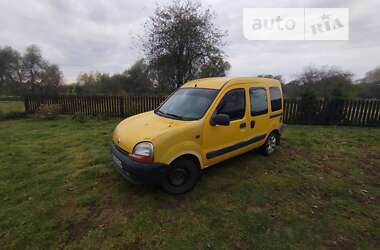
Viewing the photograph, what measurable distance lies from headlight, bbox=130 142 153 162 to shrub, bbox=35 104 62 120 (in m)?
→ 8.82

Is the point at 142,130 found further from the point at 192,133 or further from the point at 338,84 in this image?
the point at 338,84

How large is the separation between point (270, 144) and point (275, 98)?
1148 millimetres

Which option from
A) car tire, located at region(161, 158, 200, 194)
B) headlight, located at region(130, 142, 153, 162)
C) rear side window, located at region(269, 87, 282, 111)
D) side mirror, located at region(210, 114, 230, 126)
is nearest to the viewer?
headlight, located at region(130, 142, 153, 162)

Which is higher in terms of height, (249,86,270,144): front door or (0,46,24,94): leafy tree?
(0,46,24,94): leafy tree

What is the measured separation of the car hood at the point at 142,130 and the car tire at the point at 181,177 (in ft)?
1.81

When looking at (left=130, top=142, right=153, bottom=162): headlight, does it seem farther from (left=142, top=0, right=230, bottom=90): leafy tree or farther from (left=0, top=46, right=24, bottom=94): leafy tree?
(left=0, top=46, right=24, bottom=94): leafy tree

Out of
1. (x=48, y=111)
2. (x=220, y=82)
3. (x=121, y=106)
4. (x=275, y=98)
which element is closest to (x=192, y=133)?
(x=220, y=82)

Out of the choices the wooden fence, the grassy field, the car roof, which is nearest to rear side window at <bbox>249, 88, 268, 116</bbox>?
the car roof

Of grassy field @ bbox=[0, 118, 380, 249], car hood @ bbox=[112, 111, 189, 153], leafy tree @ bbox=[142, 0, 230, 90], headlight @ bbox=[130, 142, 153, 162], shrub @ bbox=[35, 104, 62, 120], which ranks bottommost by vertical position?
grassy field @ bbox=[0, 118, 380, 249]

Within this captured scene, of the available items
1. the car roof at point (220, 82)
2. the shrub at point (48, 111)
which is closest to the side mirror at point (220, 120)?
the car roof at point (220, 82)

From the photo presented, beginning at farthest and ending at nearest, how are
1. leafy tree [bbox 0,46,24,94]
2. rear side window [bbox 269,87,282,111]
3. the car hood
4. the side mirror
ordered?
leafy tree [bbox 0,46,24,94]
rear side window [bbox 269,87,282,111]
the side mirror
the car hood

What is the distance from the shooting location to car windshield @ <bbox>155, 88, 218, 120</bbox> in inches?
140

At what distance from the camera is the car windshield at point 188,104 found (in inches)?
140

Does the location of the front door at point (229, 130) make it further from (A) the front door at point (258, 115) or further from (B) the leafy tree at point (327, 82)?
(B) the leafy tree at point (327, 82)
